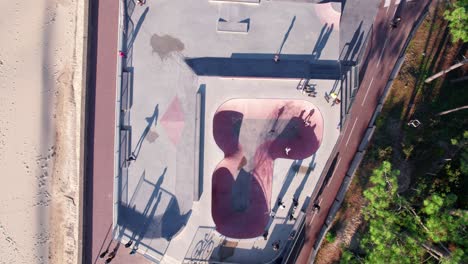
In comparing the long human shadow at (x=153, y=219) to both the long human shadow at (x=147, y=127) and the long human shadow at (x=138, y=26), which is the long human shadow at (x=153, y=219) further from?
the long human shadow at (x=138, y=26)

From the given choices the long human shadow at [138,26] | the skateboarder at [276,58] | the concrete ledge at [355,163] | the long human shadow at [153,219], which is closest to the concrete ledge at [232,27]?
the skateboarder at [276,58]

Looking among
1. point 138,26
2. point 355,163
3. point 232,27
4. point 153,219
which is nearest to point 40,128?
point 138,26

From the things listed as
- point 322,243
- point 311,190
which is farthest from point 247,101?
point 322,243

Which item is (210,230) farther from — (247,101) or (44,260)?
(44,260)

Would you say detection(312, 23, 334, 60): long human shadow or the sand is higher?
detection(312, 23, 334, 60): long human shadow

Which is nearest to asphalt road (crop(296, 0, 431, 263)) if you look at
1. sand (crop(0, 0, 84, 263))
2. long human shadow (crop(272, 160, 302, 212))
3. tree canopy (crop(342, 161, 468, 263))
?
long human shadow (crop(272, 160, 302, 212))

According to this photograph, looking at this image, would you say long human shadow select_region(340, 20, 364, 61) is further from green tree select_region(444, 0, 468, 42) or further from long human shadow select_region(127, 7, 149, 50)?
long human shadow select_region(127, 7, 149, 50)

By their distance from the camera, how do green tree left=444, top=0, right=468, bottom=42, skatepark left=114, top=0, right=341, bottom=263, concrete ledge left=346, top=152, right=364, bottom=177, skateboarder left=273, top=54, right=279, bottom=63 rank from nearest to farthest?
1. green tree left=444, top=0, right=468, bottom=42
2. skatepark left=114, top=0, right=341, bottom=263
3. concrete ledge left=346, top=152, right=364, bottom=177
4. skateboarder left=273, top=54, right=279, bottom=63
